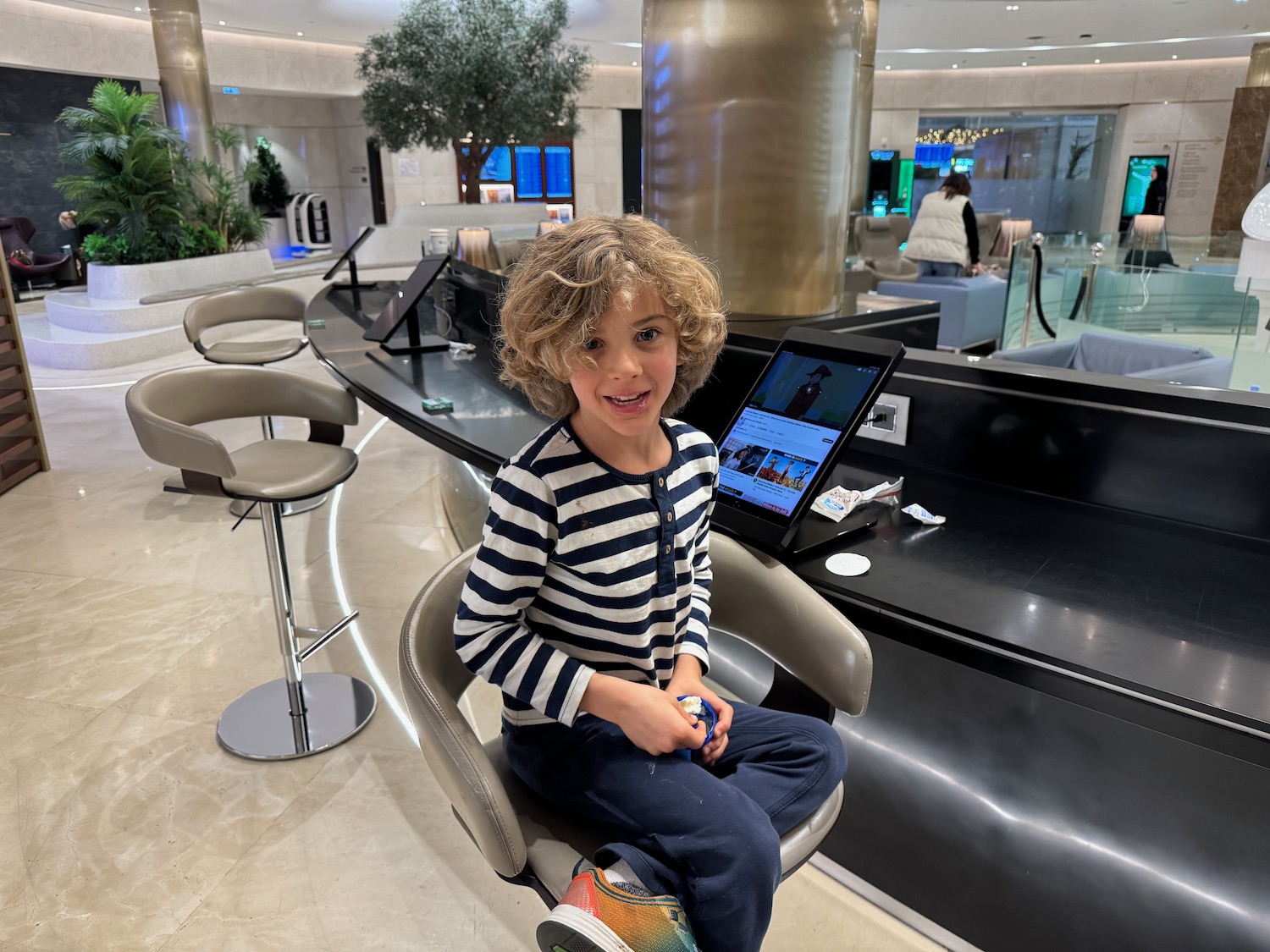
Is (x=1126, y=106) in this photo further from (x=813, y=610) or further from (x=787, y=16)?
(x=813, y=610)

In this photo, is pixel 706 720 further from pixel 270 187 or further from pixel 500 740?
pixel 270 187

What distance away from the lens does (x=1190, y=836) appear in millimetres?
1458

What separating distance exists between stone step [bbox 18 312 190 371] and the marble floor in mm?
3699

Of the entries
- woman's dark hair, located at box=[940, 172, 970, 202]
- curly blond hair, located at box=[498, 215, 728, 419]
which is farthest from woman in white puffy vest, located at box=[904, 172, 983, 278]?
curly blond hair, located at box=[498, 215, 728, 419]

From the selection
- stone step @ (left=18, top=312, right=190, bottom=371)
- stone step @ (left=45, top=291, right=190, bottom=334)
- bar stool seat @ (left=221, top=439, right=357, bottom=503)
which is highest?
bar stool seat @ (left=221, top=439, right=357, bottom=503)

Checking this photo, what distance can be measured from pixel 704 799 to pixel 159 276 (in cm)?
867

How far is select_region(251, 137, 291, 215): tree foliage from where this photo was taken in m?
13.9

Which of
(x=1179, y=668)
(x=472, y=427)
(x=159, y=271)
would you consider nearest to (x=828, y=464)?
(x=1179, y=668)

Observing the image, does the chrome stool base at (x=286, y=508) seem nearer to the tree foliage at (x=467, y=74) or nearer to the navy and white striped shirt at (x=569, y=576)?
the navy and white striped shirt at (x=569, y=576)

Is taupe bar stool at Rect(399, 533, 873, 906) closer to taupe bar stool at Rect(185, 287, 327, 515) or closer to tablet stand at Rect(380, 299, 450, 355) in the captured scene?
tablet stand at Rect(380, 299, 450, 355)

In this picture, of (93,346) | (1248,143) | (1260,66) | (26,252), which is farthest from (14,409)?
(1260,66)

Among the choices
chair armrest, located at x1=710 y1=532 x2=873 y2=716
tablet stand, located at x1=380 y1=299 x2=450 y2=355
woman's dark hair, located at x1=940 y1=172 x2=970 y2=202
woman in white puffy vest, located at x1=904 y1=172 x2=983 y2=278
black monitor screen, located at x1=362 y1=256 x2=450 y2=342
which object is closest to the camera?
chair armrest, located at x1=710 y1=532 x2=873 y2=716

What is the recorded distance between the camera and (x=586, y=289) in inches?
39.7

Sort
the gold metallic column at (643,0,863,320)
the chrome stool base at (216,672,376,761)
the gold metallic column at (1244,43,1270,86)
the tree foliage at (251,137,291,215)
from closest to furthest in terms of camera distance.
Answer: the gold metallic column at (643,0,863,320) → the chrome stool base at (216,672,376,761) → the gold metallic column at (1244,43,1270,86) → the tree foliage at (251,137,291,215)
